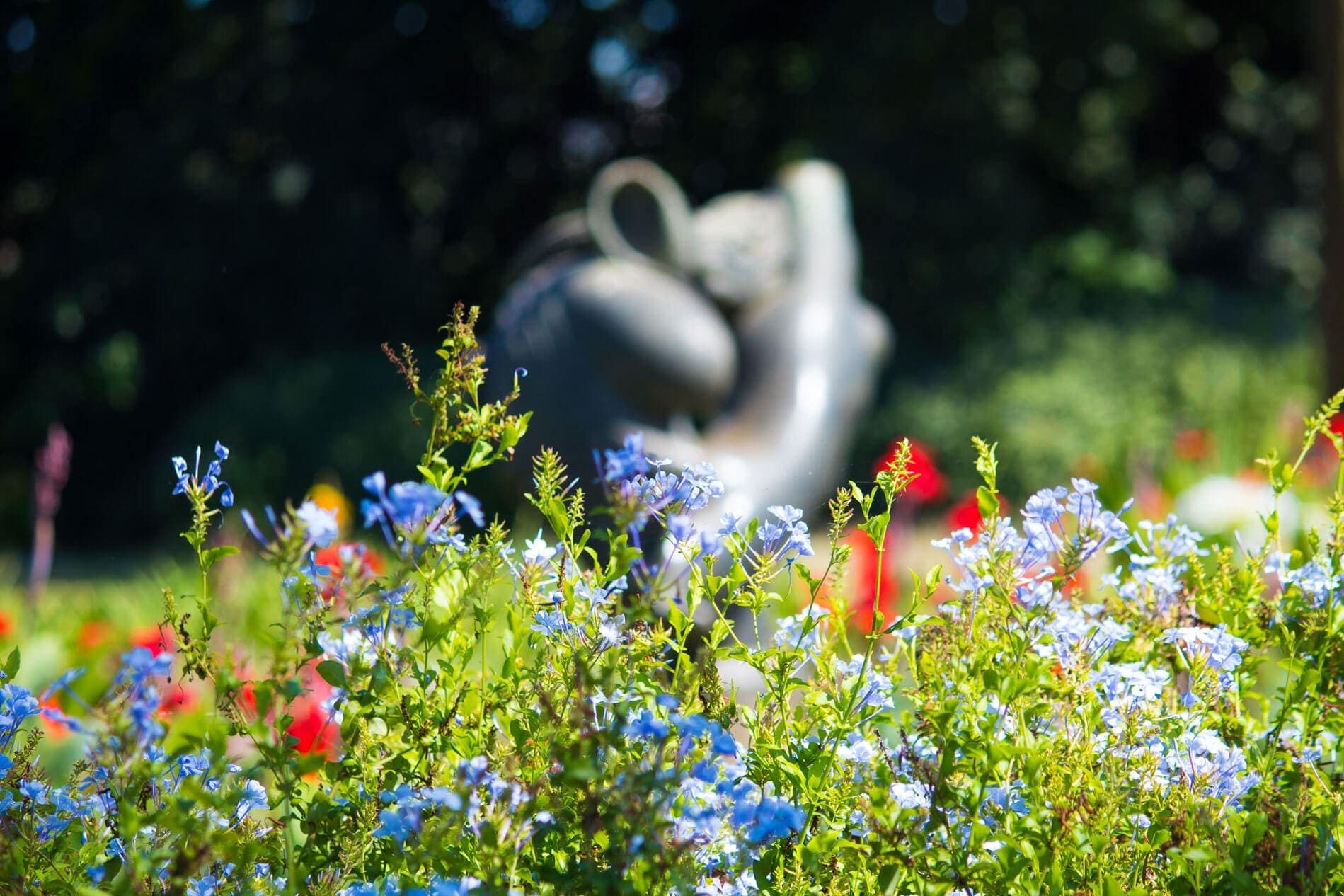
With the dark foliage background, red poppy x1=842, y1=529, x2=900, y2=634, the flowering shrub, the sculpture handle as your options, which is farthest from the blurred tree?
the dark foliage background

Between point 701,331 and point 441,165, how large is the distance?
1058 centimetres

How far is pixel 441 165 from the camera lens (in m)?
13.5

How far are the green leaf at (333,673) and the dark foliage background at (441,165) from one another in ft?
33.1

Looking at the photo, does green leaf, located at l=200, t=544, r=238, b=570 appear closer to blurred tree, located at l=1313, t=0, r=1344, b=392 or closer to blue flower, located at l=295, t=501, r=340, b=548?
blue flower, located at l=295, t=501, r=340, b=548

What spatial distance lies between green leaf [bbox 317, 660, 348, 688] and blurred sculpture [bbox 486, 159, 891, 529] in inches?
92.9

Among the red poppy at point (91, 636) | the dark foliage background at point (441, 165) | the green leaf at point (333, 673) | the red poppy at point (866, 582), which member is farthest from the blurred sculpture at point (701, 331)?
the dark foliage background at point (441, 165)

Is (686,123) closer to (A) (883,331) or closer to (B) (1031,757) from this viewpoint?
(A) (883,331)

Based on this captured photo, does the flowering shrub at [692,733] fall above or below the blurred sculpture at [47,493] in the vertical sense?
below

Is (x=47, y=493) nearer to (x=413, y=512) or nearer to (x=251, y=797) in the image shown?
(x=251, y=797)

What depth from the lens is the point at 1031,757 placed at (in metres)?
0.83

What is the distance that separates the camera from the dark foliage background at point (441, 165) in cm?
1134

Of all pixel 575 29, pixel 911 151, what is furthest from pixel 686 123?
pixel 911 151

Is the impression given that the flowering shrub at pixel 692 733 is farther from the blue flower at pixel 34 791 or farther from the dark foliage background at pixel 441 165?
the dark foliage background at pixel 441 165

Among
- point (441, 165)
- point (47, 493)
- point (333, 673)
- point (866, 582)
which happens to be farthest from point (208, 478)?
point (441, 165)
